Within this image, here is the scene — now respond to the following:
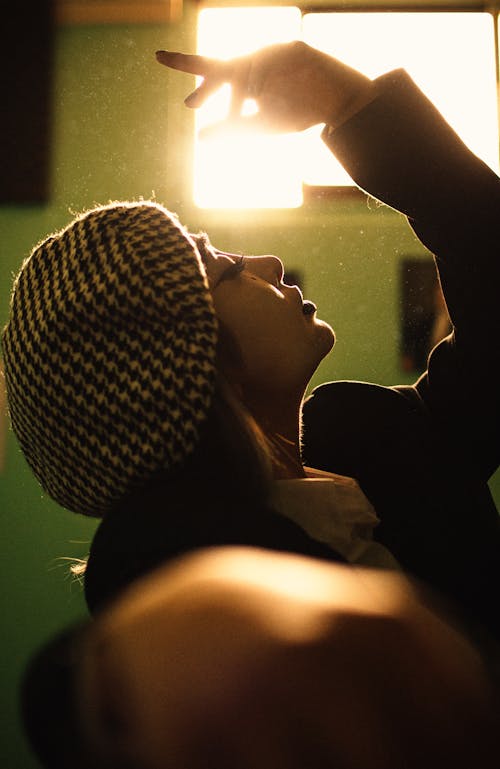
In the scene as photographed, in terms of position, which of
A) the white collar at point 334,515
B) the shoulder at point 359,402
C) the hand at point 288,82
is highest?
the hand at point 288,82

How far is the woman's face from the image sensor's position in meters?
0.65

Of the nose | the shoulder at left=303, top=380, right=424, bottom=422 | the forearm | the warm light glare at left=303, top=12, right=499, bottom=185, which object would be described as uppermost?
the warm light glare at left=303, top=12, right=499, bottom=185

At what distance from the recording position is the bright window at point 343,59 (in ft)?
3.83

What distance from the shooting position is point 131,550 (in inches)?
18.4

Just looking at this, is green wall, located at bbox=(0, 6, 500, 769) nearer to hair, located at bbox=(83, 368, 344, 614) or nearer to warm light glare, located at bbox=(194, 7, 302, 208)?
warm light glare, located at bbox=(194, 7, 302, 208)

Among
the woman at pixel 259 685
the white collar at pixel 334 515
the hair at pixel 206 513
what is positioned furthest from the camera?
the white collar at pixel 334 515

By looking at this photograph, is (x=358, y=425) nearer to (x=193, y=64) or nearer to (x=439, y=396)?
(x=439, y=396)

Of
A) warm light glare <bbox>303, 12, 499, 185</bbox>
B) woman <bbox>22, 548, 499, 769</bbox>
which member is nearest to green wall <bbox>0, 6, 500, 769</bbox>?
warm light glare <bbox>303, 12, 499, 185</bbox>

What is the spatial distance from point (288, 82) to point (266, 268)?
0.23 metres

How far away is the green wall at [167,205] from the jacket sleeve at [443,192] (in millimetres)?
505

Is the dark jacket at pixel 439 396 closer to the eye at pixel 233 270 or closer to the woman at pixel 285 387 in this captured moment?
the woman at pixel 285 387

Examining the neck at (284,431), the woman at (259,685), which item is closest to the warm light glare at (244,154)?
the neck at (284,431)

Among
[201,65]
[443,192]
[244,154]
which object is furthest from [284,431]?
[244,154]

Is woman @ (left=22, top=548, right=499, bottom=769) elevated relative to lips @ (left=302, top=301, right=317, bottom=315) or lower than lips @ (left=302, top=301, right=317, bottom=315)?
elevated
